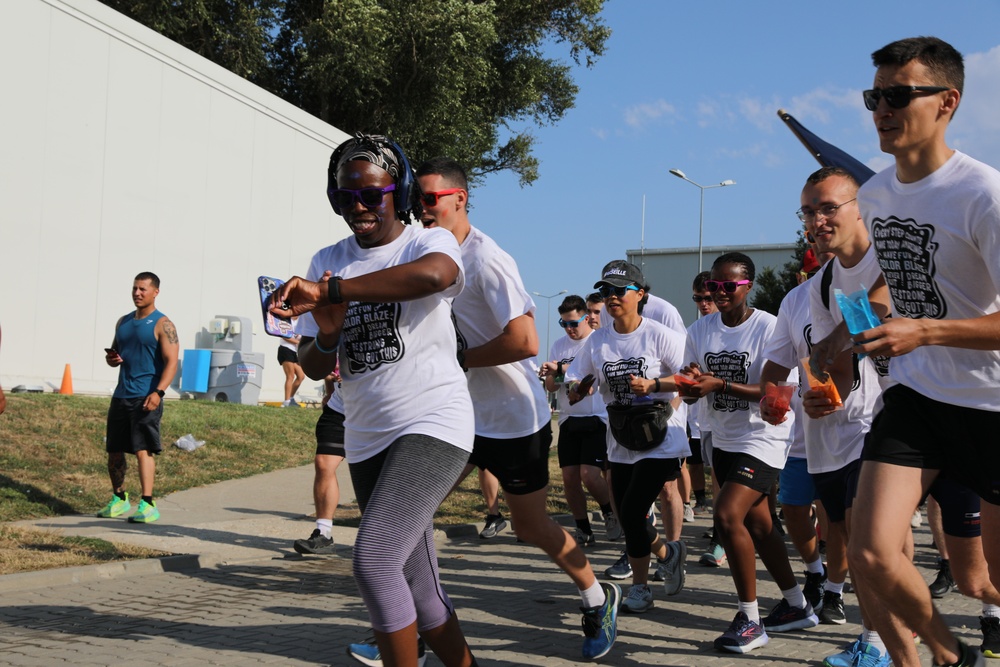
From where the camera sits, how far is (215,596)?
6.96m

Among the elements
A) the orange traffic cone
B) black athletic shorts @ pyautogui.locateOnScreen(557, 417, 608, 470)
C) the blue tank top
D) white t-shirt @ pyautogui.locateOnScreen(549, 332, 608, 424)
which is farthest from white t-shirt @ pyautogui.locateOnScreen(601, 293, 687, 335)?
the orange traffic cone

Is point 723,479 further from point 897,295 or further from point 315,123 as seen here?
point 315,123

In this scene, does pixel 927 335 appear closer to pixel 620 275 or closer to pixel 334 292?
pixel 334 292

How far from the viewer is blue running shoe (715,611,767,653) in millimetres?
5449

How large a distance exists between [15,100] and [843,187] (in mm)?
15261

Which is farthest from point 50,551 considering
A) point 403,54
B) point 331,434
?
point 403,54

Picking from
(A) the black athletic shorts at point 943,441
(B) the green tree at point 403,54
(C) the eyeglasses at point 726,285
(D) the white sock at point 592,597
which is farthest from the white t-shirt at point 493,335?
(B) the green tree at point 403,54

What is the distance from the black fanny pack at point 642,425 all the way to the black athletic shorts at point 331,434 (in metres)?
2.82

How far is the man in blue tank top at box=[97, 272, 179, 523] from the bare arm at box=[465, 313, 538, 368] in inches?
216

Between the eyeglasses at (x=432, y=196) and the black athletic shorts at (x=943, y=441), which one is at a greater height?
the eyeglasses at (x=432, y=196)

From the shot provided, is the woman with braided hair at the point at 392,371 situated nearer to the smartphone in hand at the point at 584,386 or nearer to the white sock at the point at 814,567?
the smartphone in hand at the point at 584,386

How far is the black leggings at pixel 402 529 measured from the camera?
3.60m

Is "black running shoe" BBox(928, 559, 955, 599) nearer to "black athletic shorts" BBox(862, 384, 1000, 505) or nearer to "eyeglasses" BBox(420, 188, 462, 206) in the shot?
"black athletic shorts" BBox(862, 384, 1000, 505)

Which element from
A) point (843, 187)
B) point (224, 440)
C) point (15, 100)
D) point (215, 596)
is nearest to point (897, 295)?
point (843, 187)
